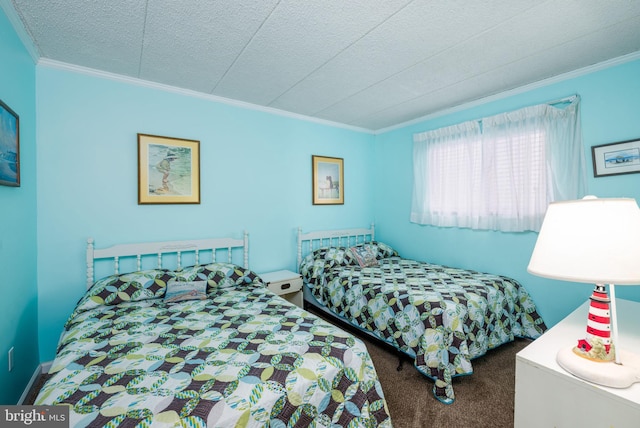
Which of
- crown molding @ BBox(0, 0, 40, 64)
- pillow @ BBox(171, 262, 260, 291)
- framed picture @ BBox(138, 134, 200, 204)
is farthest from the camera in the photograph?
framed picture @ BBox(138, 134, 200, 204)

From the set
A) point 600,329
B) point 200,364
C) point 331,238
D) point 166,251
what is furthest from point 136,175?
point 600,329

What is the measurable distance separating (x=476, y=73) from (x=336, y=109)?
1495mm

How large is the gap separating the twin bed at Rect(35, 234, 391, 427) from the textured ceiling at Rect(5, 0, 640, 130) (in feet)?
5.35

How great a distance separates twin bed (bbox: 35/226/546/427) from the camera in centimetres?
114

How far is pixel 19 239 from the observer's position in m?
1.88

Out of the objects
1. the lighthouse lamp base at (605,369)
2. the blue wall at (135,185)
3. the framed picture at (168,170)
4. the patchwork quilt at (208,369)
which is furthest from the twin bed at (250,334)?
the lighthouse lamp base at (605,369)

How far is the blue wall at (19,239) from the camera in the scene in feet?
5.41

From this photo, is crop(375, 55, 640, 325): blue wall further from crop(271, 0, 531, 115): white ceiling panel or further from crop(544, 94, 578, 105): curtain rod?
crop(271, 0, 531, 115): white ceiling panel

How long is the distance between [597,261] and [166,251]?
2965 millimetres

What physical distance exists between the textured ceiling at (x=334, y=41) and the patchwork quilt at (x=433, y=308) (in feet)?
6.25

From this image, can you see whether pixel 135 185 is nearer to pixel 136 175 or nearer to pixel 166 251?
pixel 136 175

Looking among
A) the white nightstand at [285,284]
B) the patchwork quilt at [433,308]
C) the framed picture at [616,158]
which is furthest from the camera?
the white nightstand at [285,284]

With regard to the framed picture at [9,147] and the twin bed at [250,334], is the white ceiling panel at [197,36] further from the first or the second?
the twin bed at [250,334]

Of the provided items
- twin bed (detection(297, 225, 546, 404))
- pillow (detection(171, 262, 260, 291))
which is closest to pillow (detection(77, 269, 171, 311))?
pillow (detection(171, 262, 260, 291))
